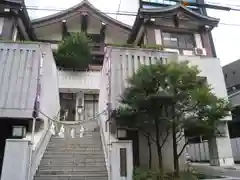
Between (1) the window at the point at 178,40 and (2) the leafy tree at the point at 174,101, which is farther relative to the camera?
(1) the window at the point at 178,40

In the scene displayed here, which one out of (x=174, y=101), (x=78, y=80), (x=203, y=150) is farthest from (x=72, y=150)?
(x=203, y=150)

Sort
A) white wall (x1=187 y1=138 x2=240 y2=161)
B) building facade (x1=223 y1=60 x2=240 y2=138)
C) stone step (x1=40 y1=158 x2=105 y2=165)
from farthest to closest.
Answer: building facade (x1=223 y1=60 x2=240 y2=138)
white wall (x1=187 y1=138 x2=240 y2=161)
stone step (x1=40 y1=158 x2=105 y2=165)

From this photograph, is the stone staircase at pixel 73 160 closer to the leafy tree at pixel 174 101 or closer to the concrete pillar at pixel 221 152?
the leafy tree at pixel 174 101

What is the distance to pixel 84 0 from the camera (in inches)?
609

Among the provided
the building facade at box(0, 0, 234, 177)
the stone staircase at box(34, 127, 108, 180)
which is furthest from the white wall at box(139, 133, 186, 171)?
the stone staircase at box(34, 127, 108, 180)

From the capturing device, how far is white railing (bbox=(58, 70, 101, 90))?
44.1ft

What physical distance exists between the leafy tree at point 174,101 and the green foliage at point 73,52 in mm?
8435

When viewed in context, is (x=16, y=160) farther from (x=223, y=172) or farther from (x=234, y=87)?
(x=234, y=87)

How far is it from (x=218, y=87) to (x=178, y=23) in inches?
185

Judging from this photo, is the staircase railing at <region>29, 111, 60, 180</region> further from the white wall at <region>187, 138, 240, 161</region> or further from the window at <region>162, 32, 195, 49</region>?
the white wall at <region>187, 138, 240, 161</region>

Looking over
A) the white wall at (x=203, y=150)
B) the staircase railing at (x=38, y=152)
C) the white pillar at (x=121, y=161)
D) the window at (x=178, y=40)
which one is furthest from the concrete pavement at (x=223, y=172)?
the window at (x=178, y=40)

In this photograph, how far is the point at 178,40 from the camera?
42.3ft

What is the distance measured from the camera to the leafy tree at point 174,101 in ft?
20.2

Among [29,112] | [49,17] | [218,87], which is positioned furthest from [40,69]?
[49,17]
